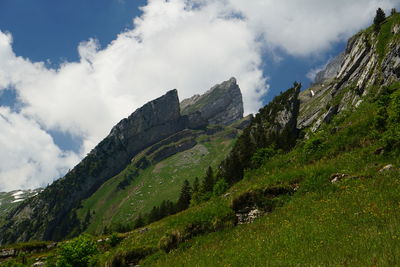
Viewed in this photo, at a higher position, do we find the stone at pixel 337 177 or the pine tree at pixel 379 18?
the pine tree at pixel 379 18

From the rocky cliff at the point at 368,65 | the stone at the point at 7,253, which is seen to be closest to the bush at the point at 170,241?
the rocky cliff at the point at 368,65

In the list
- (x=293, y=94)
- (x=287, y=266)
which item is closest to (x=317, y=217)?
(x=287, y=266)

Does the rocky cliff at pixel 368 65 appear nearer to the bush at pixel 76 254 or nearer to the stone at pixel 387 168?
the stone at pixel 387 168

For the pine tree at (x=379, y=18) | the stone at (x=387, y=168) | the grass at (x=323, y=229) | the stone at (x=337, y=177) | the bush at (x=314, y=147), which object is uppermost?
the pine tree at (x=379, y=18)

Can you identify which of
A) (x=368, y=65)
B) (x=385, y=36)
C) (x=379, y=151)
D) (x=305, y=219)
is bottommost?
(x=305, y=219)

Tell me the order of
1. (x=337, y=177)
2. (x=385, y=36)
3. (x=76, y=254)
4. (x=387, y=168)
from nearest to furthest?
(x=387, y=168), (x=337, y=177), (x=76, y=254), (x=385, y=36)

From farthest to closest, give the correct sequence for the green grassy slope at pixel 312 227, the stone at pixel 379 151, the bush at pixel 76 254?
the bush at pixel 76 254, the stone at pixel 379 151, the green grassy slope at pixel 312 227

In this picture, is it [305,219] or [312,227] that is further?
[305,219]

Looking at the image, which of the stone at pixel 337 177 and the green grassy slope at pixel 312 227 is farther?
the stone at pixel 337 177

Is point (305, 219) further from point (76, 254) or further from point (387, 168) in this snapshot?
point (76, 254)

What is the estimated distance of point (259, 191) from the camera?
1928 centimetres

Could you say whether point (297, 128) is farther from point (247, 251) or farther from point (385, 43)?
point (247, 251)

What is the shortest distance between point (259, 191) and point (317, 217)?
6.21m

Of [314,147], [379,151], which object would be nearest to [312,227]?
[379,151]
